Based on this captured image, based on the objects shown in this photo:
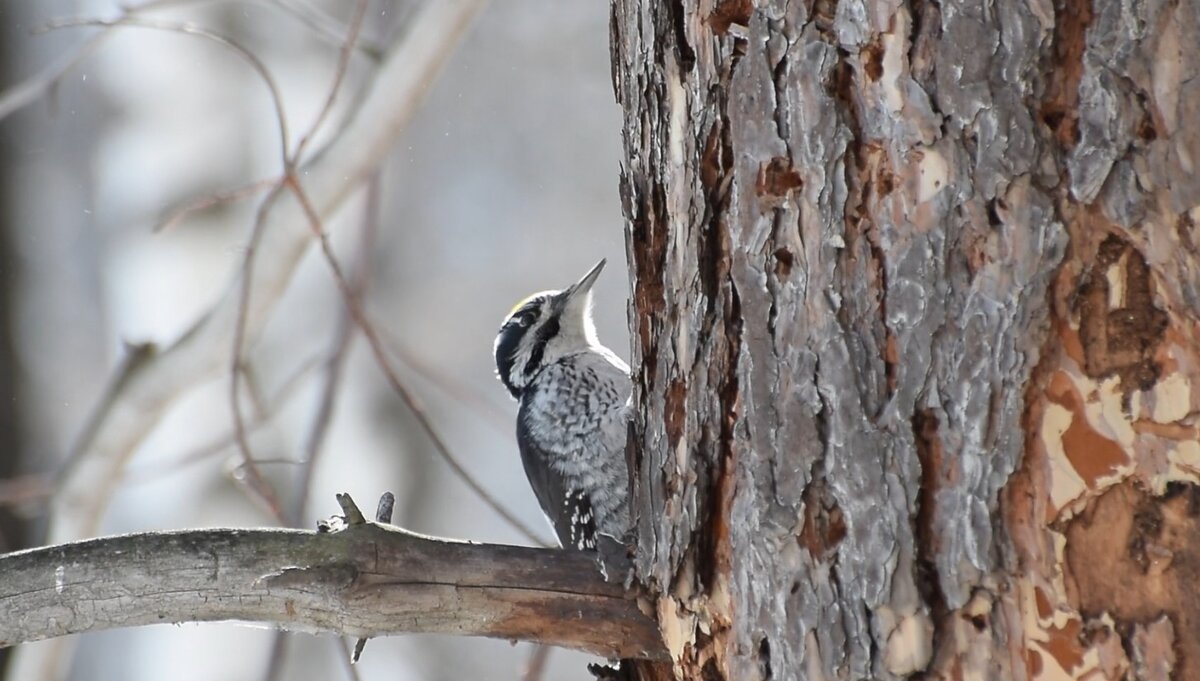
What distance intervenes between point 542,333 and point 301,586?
195cm

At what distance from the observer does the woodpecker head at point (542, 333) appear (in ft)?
11.5

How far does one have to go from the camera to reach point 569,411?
3068 millimetres

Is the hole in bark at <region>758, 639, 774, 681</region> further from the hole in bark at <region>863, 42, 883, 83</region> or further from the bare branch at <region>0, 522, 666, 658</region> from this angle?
the hole in bark at <region>863, 42, 883, 83</region>

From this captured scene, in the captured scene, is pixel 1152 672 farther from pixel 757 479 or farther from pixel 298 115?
pixel 298 115

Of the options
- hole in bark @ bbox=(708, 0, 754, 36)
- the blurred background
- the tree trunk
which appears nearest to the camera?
the tree trunk

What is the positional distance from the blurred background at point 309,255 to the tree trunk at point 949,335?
529 cm

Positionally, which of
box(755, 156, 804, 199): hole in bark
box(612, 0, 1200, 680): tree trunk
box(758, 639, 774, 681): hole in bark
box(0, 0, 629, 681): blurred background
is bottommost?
box(758, 639, 774, 681): hole in bark

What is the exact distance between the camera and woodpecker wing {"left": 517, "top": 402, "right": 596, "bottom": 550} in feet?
9.18

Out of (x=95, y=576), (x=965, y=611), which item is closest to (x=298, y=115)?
(x=95, y=576)

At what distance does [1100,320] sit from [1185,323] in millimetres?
79

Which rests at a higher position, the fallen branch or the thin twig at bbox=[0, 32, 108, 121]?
the thin twig at bbox=[0, 32, 108, 121]

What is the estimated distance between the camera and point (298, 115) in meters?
7.38

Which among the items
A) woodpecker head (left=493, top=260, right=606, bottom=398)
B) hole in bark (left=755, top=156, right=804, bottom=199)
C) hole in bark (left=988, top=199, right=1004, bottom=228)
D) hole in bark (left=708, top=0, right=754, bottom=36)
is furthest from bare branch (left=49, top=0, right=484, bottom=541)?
hole in bark (left=988, top=199, right=1004, bottom=228)

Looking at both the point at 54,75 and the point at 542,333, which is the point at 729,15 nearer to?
the point at 542,333
